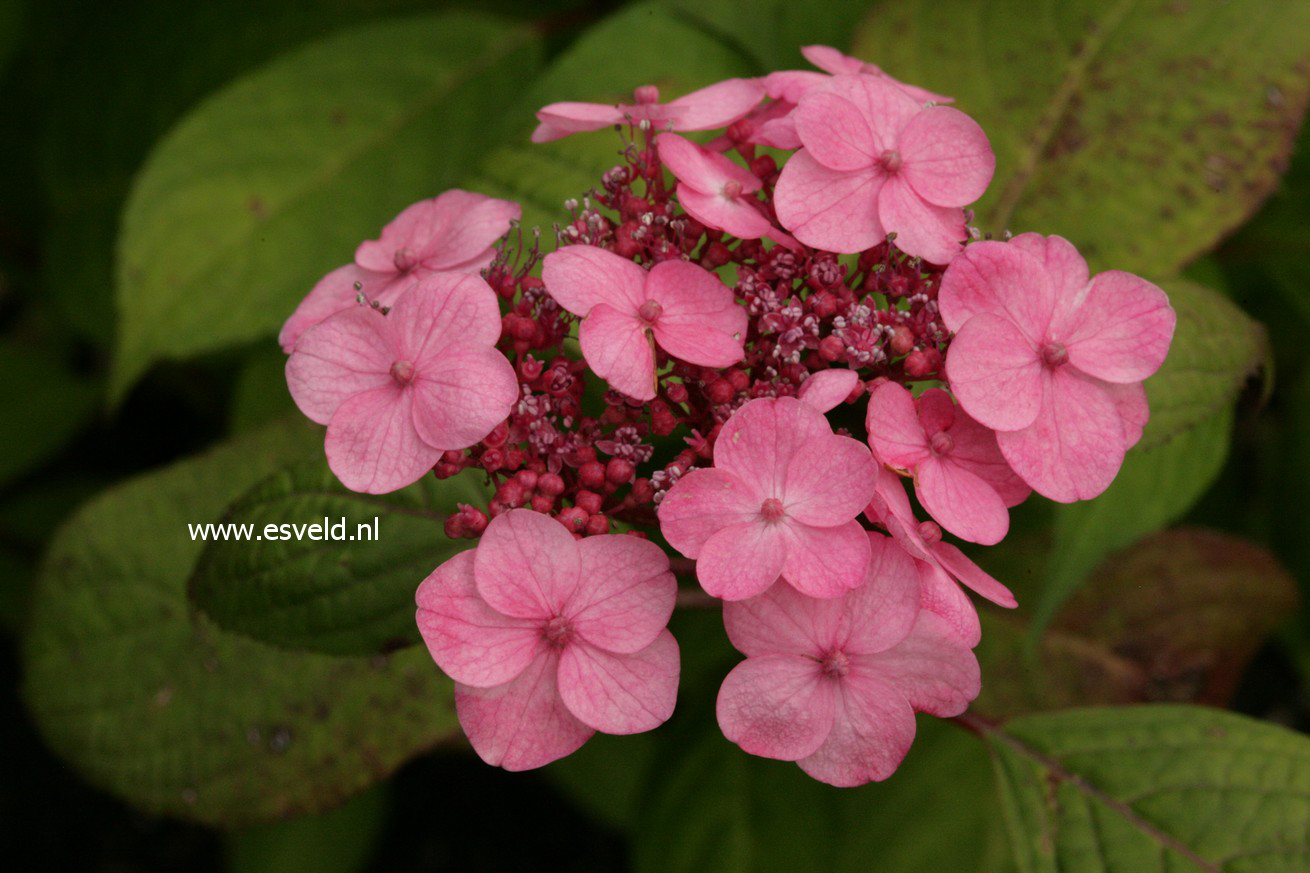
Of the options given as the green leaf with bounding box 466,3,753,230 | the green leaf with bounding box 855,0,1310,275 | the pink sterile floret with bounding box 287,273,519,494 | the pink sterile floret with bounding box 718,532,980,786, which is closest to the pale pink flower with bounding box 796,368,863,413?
the pink sterile floret with bounding box 718,532,980,786

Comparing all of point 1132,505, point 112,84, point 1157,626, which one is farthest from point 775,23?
point 112,84

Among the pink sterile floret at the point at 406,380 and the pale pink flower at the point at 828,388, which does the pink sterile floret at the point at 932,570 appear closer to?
the pale pink flower at the point at 828,388

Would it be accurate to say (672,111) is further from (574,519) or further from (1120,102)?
(1120,102)

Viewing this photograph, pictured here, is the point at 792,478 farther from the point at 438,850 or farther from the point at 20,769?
the point at 20,769

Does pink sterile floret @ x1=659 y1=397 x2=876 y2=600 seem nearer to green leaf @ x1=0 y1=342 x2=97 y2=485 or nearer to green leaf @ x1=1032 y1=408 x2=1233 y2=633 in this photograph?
green leaf @ x1=1032 y1=408 x2=1233 y2=633

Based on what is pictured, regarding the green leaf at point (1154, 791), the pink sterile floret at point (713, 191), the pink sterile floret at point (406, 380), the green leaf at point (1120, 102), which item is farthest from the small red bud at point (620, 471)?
the green leaf at point (1120, 102)

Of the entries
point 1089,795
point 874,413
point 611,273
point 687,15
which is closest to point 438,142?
point 687,15

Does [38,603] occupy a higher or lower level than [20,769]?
higher
